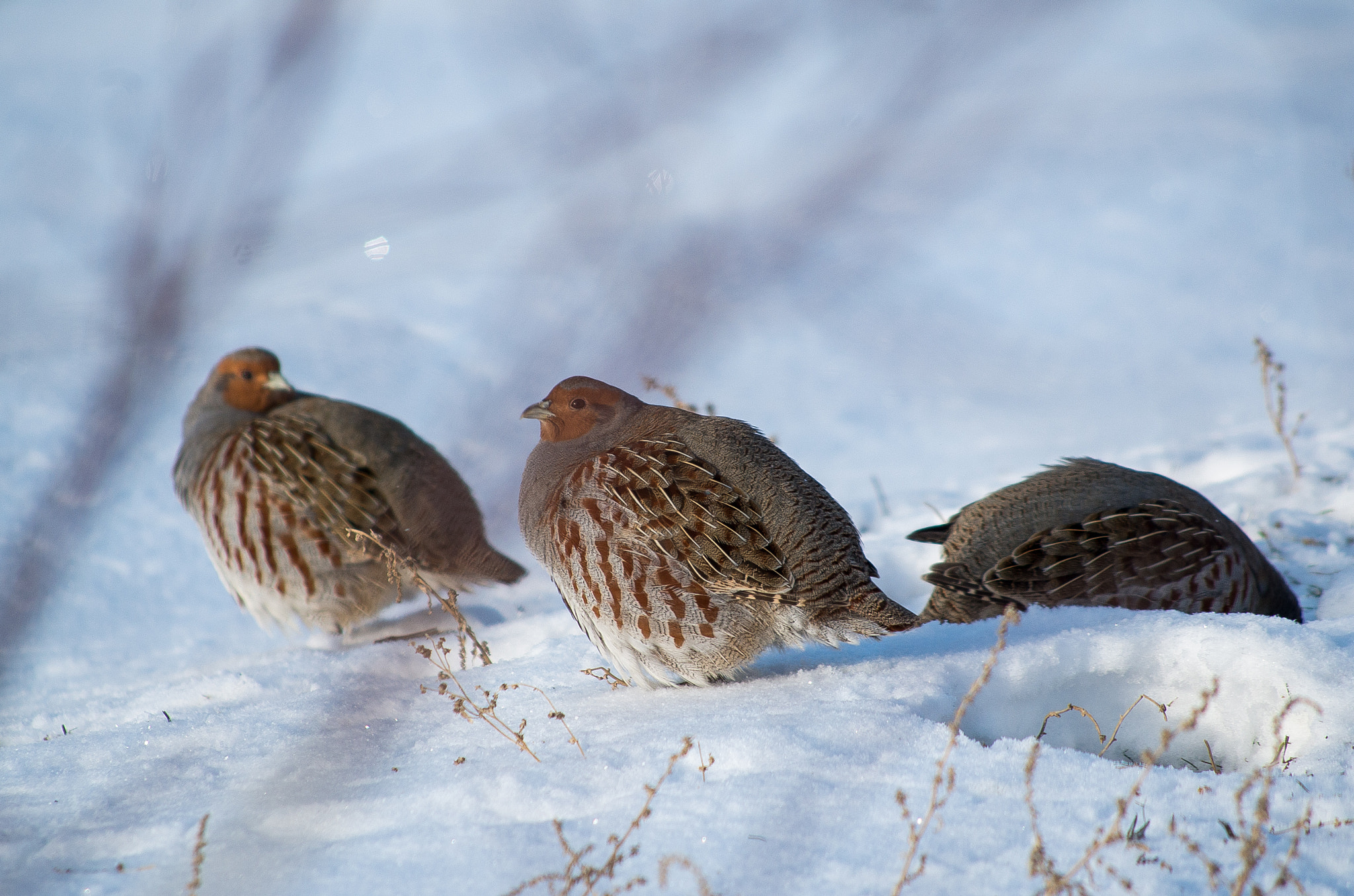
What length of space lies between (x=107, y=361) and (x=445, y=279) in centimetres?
34

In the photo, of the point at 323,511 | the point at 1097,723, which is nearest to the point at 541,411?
the point at 323,511

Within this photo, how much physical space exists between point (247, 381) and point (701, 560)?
3.23m

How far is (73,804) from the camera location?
232 cm

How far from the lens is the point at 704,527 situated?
292cm

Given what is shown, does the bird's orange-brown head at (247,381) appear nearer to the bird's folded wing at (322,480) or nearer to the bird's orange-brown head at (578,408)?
the bird's folded wing at (322,480)

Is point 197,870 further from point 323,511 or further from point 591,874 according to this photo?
point 323,511

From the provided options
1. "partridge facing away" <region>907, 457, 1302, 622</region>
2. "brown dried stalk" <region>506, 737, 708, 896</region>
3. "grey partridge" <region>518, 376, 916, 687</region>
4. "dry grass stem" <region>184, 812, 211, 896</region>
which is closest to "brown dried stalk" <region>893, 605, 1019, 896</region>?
"brown dried stalk" <region>506, 737, 708, 896</region>

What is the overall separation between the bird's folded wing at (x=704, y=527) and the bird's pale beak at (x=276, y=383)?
2806 millimetres

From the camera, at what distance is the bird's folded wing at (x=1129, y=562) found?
3.78 m

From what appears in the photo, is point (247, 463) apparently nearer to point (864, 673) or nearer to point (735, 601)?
point (735, 601)

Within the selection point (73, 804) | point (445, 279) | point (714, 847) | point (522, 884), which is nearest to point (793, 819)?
point (714, 847)

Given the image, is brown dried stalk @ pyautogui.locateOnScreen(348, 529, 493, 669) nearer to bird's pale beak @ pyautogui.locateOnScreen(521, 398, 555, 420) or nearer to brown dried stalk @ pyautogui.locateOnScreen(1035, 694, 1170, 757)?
bird's pale beak @ pyautogui.locateOnScreen(521, 398, 555, 420)

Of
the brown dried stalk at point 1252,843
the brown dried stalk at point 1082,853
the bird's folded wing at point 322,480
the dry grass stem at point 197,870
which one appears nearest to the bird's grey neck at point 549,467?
the bird's folded wing at point 322,480

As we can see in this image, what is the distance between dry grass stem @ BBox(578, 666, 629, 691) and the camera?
3.24 m
